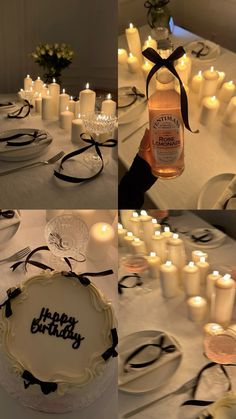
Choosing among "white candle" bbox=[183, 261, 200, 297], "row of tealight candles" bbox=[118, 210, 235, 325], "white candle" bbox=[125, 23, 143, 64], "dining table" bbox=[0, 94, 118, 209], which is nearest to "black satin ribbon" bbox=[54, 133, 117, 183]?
"dining table" bbox=[0, 94, 118, 209]

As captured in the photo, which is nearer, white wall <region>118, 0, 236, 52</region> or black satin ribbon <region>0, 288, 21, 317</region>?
black satin ribbon <region>0, 288, 21, 317</region>

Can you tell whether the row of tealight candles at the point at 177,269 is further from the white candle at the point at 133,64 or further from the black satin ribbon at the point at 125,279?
the white candle at the point at 133,64

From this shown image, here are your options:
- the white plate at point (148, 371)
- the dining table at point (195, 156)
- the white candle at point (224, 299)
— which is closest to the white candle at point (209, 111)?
the dining table at point (195, 156)

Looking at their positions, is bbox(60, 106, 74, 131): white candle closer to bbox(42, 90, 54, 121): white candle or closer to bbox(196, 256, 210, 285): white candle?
bbox(42, 90, 54, 121): white candle

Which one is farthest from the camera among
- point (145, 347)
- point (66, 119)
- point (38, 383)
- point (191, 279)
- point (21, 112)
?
point (21, 112)

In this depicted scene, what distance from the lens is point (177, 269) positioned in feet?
3.67

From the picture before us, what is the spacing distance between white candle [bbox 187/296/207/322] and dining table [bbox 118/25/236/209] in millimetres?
304

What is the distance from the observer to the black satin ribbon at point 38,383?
80 cm

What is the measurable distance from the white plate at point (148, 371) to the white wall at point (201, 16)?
4.00ft

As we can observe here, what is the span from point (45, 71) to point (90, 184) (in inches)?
27.6

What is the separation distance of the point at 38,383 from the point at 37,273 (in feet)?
1.06

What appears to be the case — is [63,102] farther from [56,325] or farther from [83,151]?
[56,325]

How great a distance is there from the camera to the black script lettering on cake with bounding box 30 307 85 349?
856 millimetres

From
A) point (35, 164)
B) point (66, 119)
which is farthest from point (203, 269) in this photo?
point (66, 119)
